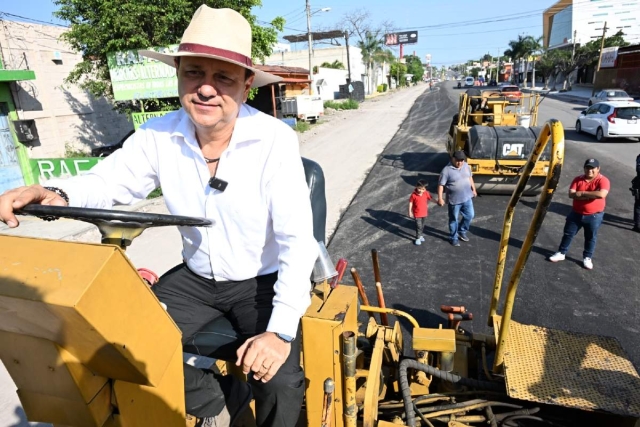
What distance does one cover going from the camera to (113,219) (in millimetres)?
1475

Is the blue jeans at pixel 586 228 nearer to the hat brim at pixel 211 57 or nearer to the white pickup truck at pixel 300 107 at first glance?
the hat brim at pixel 211 57

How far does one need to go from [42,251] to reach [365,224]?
6853 mm

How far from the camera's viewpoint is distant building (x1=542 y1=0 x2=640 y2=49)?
7400 centimetres

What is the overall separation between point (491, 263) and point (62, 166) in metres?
8.13

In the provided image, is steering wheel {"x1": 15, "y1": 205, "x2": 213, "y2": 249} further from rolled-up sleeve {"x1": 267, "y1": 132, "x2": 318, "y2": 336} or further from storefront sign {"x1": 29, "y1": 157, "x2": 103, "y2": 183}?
storefront sign {"x1": 29, "y1": 157, "x2": 103, "y2": 183}

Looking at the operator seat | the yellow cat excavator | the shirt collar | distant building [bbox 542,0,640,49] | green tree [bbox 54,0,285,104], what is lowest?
the yellow cat excavator

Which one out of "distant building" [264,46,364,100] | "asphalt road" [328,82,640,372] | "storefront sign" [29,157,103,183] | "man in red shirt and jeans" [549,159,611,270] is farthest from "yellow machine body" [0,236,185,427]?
"distant building" [264,46,364,100]

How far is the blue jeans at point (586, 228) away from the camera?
229 inches

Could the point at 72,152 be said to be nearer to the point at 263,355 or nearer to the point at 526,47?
the point at 263,355

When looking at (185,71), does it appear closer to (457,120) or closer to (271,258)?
(271,258)

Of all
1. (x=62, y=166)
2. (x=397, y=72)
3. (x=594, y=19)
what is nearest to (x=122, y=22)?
(x=62, y=166)

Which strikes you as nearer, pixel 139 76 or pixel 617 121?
pixel 139 76

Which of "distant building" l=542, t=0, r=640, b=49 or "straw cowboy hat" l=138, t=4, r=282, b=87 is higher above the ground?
"distant building" l=542, t=0, r=640, b=49

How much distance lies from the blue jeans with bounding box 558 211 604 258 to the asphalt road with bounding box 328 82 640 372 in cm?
24
